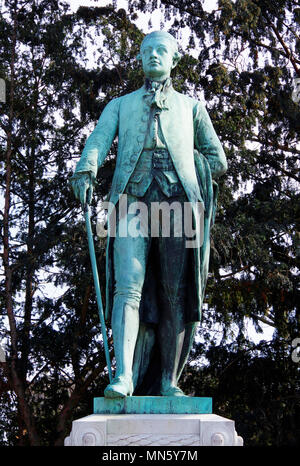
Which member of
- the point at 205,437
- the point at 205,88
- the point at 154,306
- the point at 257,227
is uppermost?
the point at 205,88

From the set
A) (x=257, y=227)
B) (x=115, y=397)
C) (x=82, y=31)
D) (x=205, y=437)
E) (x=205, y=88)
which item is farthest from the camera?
(x=82, y=31)

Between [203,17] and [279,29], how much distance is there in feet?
5.47

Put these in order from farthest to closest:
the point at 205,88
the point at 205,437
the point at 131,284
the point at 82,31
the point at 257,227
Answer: the point at 82,31 → the point at 205,88 → the point at 257,227 → the point at 131,284 → the point at 205,437

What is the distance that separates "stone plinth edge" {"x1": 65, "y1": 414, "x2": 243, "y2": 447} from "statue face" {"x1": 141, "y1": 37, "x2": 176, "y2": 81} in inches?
93.5

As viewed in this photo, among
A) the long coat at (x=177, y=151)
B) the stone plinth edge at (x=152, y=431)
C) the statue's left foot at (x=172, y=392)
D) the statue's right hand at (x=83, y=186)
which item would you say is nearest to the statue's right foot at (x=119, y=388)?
the stone plinth edge at (x=152, y=431)

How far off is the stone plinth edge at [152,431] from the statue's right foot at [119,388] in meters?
0.19

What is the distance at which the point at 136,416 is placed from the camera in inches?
188

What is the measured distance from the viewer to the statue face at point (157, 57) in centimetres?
583

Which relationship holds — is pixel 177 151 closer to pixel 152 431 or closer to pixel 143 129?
pixel 143 129

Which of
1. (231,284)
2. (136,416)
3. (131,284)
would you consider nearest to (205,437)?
(136,416)

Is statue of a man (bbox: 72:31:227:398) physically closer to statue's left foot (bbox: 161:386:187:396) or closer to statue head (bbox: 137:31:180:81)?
statue's left foot (bbox: 161:386:187:396)

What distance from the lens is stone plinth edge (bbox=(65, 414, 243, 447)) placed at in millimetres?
4590

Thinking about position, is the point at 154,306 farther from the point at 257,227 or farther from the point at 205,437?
the point at 257,227

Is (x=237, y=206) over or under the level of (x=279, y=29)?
under
